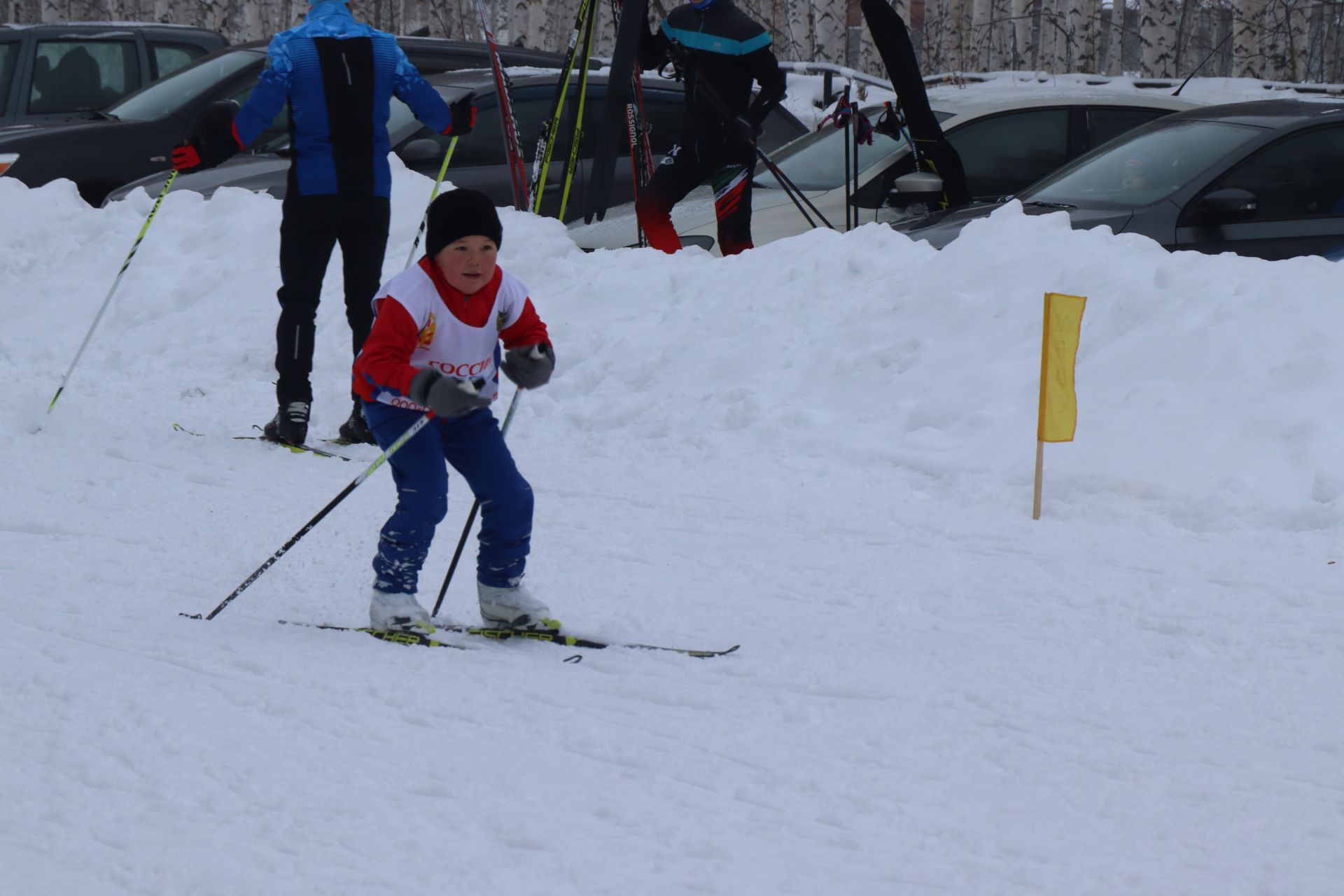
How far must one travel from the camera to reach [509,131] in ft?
29.2

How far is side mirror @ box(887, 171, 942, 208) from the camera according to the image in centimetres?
772

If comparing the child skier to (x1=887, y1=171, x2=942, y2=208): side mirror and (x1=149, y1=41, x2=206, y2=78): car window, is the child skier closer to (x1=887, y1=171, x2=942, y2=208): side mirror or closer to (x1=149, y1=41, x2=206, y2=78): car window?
(x1=887, y1=171, x2=942, y2=208): side mirror

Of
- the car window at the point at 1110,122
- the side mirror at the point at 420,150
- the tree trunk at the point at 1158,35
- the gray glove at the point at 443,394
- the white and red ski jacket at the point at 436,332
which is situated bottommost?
the gray glove at the point at 443,394

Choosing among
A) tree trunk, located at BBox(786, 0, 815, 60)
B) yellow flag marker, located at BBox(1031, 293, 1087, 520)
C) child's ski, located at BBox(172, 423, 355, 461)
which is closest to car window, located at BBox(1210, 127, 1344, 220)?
yellow flag marker, located at BBox(1031, 293, 1087, 520)

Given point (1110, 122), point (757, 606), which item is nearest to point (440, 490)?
point (757, 606)

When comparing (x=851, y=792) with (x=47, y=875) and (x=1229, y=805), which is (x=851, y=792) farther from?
(x=47, y=875)

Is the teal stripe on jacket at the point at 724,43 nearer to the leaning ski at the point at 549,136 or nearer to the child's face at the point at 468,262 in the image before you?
the leaning ski at the point at 549,136

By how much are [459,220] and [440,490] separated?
718mm

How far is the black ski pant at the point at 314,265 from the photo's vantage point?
6.14 meters

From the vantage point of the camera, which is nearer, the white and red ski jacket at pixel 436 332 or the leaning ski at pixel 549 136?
the white and red ski jacket at pixel 436 332

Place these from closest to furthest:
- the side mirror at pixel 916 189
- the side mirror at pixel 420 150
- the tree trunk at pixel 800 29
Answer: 1. the side mirror at pixel 420 150
2. the side mirror at pixel 916 189
3. the tree trunk at pixel 800 29

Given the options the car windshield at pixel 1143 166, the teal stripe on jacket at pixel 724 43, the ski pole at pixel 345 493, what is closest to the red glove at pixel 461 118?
the teal stripe on jacket at pixel 724 43

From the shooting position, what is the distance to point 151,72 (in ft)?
40.3

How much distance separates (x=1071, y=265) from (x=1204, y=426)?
1.34m
